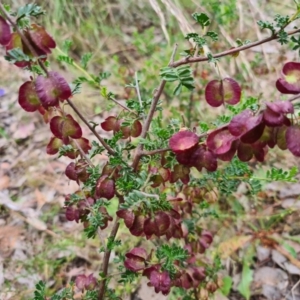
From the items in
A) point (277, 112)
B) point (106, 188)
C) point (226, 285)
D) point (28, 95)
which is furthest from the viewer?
point (226, 285)

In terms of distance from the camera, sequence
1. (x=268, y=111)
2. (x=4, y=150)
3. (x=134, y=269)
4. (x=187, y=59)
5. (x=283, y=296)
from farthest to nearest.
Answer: (x=4, y=150) < (x=283, y=296) < (x=134, y=269) < (x=187, y=59) < (x=268, y=111)

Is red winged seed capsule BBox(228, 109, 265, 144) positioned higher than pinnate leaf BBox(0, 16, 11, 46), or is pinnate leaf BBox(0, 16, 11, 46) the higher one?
pinnate leaf BBox(0, 16, 11, 46)

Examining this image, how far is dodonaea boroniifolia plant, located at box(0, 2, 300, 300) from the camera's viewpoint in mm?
604

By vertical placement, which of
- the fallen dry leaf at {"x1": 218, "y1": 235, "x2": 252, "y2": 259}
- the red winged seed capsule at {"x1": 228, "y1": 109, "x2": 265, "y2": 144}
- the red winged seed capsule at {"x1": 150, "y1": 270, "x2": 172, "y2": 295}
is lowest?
the fallen dry leaf at {"x1": 218, "y1": 235, "x2": 252, "y2": 259}

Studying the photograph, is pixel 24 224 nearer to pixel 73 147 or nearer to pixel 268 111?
pixel 73 147

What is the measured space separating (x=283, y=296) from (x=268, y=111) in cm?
102

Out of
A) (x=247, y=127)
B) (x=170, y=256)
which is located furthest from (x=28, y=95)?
(x=170, y=256)

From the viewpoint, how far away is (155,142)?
32.0 inches

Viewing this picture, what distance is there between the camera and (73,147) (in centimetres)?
91

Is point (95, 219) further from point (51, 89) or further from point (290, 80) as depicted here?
point (290, 80)

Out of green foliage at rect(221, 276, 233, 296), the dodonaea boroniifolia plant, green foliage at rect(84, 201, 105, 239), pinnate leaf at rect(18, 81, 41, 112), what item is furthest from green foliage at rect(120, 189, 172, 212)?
green foliage at rect(221, 276, 233, 296)

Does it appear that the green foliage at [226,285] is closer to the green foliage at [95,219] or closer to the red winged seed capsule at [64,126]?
the green foliage at [95,219]

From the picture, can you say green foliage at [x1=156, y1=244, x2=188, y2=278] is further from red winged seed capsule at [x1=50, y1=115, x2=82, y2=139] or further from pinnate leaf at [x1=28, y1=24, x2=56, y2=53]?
pinnate leaf at [x1=28, y1=24, x2=56, y2=53]

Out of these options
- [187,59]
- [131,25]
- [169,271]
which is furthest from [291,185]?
[131,25]
